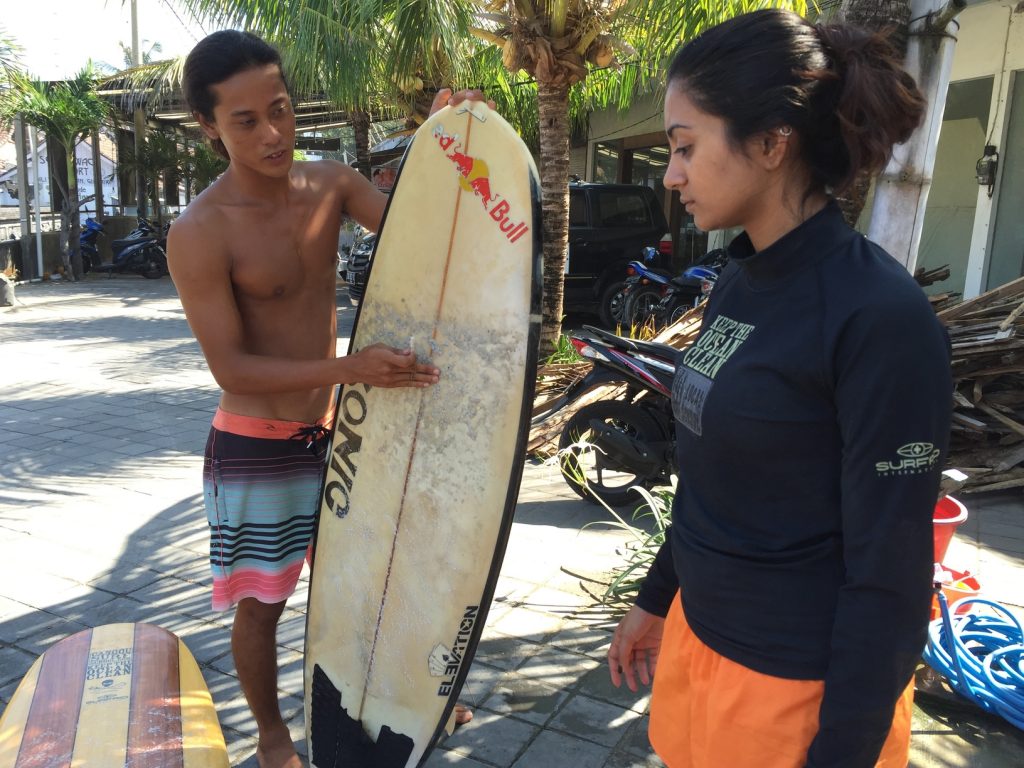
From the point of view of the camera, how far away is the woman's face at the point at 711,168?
3.80 feet

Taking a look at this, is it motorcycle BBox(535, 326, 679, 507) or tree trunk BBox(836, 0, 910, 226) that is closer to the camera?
tree trunk BBox(836, 0, 910, 226)

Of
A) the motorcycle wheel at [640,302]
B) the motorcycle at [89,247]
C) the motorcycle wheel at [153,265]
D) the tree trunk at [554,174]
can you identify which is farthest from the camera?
the motorcycle at [89,247]

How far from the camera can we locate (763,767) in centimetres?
120

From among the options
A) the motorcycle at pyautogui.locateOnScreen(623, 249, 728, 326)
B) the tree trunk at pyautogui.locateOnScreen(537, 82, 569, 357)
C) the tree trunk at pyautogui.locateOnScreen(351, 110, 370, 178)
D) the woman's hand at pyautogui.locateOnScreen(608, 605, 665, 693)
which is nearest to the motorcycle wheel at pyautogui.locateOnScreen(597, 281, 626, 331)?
the motorcycle at pyautogui.locateOnScreen(623, 249, 728, 326)

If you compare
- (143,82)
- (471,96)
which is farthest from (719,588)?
(143,82)

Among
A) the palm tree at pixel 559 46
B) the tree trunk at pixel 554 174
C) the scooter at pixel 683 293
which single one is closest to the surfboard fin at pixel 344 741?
the palm tree at pixel 559 46

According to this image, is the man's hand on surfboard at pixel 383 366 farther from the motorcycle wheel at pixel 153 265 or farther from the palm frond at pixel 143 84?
→ the motorcycle wheel at pixel 153 265

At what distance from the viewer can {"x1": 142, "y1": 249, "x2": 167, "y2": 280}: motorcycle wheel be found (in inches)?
685

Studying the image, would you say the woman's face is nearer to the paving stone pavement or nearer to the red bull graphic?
the red bull graphic

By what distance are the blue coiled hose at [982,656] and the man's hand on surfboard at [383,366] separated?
167cm

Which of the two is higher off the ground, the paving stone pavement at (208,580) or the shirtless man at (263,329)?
the shirtless man at (263,329)

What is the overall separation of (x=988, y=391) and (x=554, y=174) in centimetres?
332

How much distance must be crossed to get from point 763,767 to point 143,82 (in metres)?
17.2

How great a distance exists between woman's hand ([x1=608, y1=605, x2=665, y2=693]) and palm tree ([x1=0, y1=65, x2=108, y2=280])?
16.3 m
